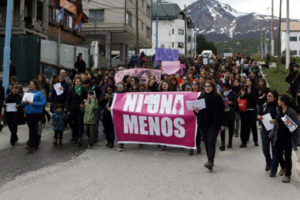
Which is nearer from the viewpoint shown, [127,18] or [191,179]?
[191,179]

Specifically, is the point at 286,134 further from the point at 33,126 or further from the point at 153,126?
the point at 33,126

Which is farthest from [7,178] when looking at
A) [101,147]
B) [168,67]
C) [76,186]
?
[168,67]

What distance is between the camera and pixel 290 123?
6.82 meters

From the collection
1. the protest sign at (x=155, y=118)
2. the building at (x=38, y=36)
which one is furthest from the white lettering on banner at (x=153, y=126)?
the building at (x=38, y=36)

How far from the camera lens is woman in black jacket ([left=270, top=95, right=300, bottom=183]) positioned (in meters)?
6.84

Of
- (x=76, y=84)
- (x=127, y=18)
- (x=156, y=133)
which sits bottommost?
(x=156, y=133)

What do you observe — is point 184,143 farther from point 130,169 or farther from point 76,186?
point 76,186

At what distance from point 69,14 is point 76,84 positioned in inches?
1194

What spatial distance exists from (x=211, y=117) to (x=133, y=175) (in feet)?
6.74

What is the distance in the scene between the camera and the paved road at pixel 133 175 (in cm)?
618

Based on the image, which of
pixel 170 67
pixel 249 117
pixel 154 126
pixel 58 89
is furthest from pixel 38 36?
pixel 249 117

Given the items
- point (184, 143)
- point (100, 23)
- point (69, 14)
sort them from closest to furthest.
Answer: point (184, 143) < point (69, 14) < point (100, 23)

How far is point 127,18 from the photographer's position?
42.6 meters

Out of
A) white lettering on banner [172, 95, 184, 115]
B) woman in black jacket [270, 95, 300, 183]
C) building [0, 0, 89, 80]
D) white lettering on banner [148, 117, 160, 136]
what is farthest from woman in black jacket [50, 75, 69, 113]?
building [0, 0, 89, 80]
